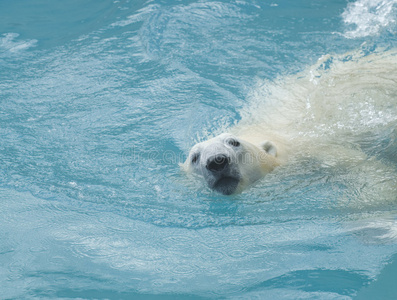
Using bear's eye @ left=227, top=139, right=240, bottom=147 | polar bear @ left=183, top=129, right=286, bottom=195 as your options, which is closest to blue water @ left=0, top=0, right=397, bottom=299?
polar bear @ left=183, top=129, right=286, bottom=195

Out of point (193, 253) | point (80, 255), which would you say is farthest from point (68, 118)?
point (193, 253)

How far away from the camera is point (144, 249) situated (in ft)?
15.0

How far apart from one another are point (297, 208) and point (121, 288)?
1785mm

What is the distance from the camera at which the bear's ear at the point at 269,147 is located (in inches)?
206

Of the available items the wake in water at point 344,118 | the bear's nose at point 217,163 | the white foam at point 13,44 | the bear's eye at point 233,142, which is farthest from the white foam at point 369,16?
the white foam at point 13,44

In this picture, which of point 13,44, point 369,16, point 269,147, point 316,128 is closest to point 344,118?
point 316,128

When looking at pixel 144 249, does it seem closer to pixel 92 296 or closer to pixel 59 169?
pixel 92 296

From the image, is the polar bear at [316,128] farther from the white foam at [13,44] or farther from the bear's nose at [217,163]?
the white foam at [13,44]

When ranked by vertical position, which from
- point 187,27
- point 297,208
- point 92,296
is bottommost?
point 92,296

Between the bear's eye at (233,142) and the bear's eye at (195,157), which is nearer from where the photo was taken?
the bear's eye at (233,142)

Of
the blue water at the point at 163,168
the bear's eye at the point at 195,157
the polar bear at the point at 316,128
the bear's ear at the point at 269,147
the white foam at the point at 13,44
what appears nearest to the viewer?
the blue water at the point at 163,168

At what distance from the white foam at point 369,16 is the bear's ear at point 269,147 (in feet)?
10.5

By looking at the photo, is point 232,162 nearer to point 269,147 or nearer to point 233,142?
point 233,142

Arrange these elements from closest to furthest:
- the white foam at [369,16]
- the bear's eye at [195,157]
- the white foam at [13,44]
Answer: the bear's eye at [195,157], the white foam at [369,16], the white foam at [13,44]
